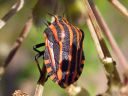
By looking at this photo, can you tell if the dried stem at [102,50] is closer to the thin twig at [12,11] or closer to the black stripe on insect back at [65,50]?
the black stripe on insect back at [65,50]

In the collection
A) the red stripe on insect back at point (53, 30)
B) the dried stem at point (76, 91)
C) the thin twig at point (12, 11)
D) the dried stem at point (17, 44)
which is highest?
the thin twig at point (12, 11)

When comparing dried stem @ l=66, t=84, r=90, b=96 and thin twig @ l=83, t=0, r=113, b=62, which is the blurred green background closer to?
thin twig @ l=83, t=0, r=113, b=62

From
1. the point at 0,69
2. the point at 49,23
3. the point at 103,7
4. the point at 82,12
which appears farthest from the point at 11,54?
the point at 103,7

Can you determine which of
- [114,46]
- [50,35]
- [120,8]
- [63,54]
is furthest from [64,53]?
[120,8]

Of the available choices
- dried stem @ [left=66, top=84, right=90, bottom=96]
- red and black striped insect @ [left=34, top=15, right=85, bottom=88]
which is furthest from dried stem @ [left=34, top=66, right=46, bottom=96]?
dried stem @ [left=66, top=84, right=90, bottom=96]

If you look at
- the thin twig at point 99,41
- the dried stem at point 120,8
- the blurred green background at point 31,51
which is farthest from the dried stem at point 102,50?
the blurred green background at point 31,51

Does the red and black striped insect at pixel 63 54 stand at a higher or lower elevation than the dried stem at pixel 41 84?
higher

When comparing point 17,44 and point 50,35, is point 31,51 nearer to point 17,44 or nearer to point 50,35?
point 17,44

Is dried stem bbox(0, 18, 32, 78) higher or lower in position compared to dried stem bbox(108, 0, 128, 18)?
higher

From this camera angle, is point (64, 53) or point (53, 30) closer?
point (64, 53)
